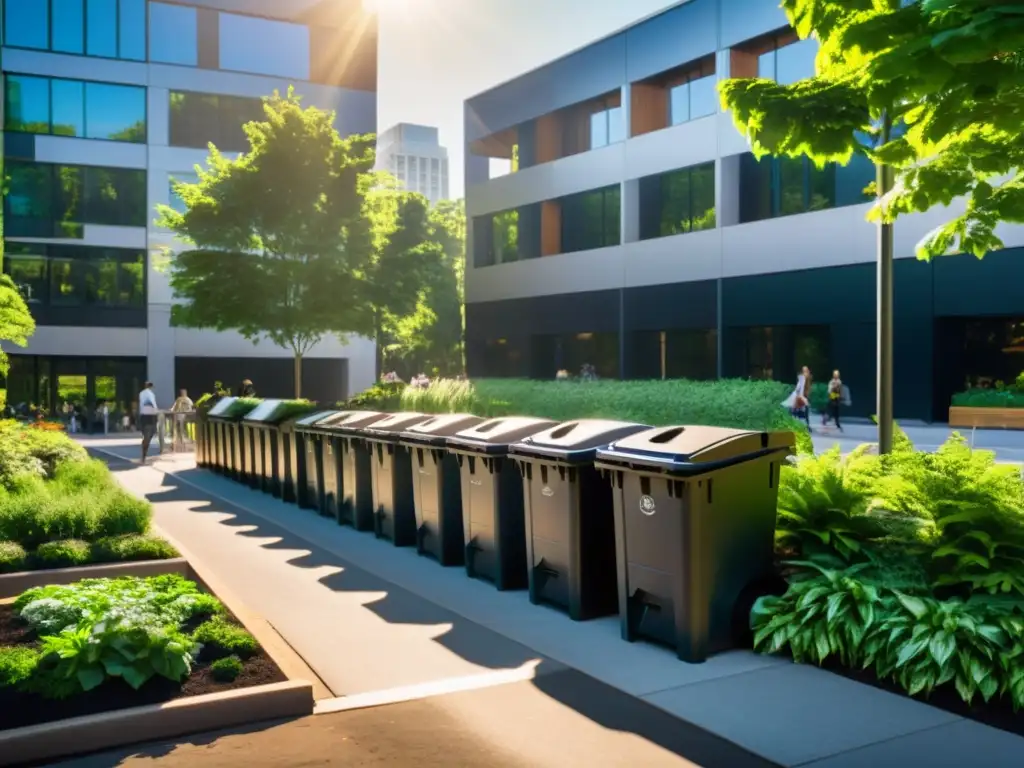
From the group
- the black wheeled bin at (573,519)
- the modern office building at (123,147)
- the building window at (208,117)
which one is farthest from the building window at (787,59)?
the black wheeled bin at (573,519)

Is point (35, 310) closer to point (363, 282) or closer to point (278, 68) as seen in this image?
point (278, 68)

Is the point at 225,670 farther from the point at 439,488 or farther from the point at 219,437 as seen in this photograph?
the point at 219,437

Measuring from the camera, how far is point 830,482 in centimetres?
722

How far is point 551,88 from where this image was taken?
1683 inches

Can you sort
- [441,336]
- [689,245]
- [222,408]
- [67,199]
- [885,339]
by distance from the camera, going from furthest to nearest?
A: [441,336] → [67,199] → [689,245] → [222,408] → [885,339]

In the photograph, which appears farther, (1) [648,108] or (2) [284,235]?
(1) [648,108]

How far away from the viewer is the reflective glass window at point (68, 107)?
4053 centimetres

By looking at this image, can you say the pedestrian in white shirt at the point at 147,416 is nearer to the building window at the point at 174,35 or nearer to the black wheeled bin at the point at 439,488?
the black wheeled bin at the point at 439,488

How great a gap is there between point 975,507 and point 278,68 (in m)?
41.7

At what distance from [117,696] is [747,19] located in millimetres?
32575

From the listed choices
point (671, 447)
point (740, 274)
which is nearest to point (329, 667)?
point (671, 447)

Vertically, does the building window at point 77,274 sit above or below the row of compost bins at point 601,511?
above

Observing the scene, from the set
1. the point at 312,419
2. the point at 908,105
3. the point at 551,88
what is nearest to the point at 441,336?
the point at 551,88

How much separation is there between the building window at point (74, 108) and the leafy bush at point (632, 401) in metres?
31.9
